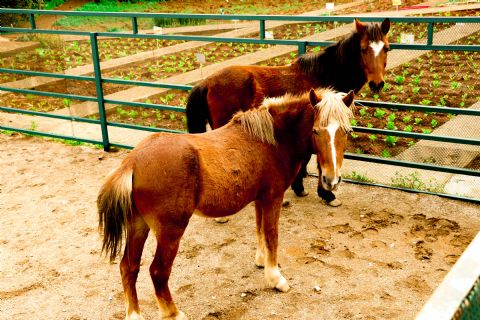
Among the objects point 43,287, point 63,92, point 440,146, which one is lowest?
point 43,287

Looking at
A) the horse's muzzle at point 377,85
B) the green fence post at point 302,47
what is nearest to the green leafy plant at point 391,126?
the horse's muzzle at point 377,85

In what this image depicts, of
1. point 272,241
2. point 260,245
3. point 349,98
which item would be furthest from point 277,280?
point 349,98

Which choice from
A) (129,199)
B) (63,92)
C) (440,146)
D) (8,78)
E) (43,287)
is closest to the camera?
(129,199)

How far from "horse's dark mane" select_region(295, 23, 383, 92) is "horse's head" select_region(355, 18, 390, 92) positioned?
4.8 inches

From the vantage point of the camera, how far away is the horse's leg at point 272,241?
13.5 ft

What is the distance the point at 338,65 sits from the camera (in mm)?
5453

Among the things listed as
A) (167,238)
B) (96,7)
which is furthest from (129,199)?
(96,7)

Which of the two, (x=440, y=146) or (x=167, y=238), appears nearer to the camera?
(x=167, y=238)

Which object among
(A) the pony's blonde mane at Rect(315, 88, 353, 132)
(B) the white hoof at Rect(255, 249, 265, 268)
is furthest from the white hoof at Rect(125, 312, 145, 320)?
(A) the pony's blonde mane at Rect(315, 88, 353, 132)

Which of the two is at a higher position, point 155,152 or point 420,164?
point 155,152

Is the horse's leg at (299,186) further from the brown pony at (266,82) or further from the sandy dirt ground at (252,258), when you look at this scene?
the brown pony at (266,82)

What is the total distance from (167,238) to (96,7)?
837 inches

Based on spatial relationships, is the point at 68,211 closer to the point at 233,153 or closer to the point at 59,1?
the point at 233,153

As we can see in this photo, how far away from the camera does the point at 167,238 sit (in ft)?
11.5
